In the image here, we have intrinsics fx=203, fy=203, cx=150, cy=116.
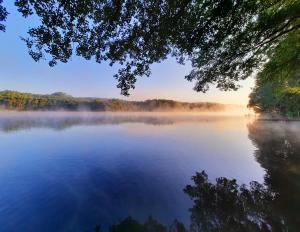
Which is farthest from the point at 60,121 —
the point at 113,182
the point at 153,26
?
the point at 153,26

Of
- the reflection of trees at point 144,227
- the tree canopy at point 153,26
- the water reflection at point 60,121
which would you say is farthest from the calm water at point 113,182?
the water reflection at point 60,121

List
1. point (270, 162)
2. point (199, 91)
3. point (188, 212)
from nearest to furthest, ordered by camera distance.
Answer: point (188, 212) < point (199, 91) < point (270, 162)

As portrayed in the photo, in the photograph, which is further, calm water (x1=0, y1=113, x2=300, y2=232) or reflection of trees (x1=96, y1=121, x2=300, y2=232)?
calm water (x1=0, y1=113, x2=300, y2=232)

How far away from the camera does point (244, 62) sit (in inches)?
463

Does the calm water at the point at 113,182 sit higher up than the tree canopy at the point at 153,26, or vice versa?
the tree canopy at the point at 153,26

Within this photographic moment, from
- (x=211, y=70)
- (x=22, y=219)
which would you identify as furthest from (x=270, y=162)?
(x=22, y=219)

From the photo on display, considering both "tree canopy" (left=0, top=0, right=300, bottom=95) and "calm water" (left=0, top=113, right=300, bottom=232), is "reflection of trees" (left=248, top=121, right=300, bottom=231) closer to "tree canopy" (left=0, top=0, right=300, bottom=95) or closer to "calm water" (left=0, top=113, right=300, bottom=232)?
"calm water" (left=0, top=113, right=300, bottom=232)

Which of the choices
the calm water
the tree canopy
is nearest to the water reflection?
the calm water

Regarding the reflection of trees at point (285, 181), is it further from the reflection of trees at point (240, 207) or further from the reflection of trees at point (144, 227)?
the reflection of trees at point (144, 227)

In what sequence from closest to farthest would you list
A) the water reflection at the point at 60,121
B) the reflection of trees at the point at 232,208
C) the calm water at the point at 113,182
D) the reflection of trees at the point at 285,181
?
the reflection of trees at the point at 232,208 < the reflection of trees at the point at 285,181 < the calm water at the point at 113,182 < the water reflection at the point at 60,121

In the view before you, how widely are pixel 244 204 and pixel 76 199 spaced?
7583mm

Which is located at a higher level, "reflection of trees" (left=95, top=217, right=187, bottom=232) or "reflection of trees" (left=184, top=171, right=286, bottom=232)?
"reflection of trees" (left=184, top=171, right=286, bottom=232)

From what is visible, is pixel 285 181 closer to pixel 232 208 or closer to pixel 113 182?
pixel 232 208

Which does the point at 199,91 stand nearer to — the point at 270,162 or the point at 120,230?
the point at 270,162
